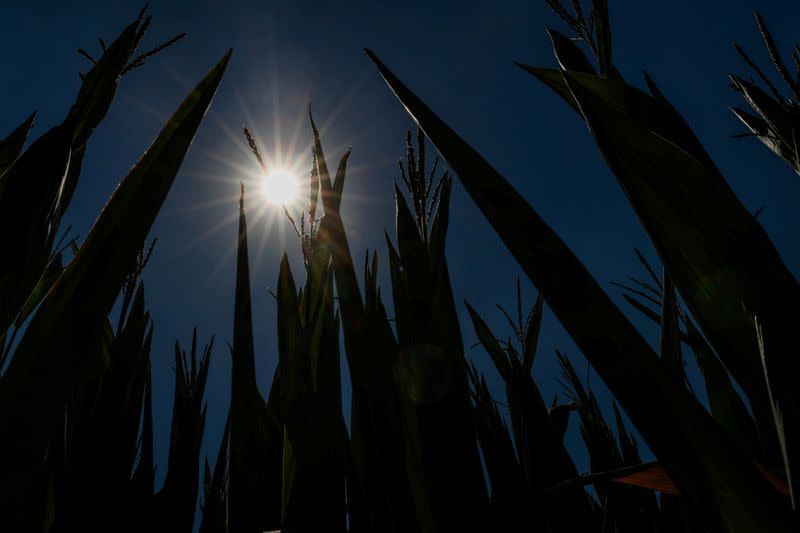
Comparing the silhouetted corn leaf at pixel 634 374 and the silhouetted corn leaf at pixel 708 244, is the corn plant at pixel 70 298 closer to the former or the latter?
the silhouetted corn leaf at pixel 634 374

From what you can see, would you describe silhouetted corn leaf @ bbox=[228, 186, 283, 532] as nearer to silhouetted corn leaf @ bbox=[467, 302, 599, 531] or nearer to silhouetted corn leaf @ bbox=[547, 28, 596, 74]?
silhouetted corn leaf @ bbox=[467, 302, 599, 531]

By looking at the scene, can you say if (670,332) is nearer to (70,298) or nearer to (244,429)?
(244,429)

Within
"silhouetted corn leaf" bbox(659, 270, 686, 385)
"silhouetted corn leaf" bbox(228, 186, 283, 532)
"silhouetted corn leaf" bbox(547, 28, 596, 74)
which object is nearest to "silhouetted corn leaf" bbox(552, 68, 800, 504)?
"silhouetted corn leaf" bbox(547, 28, 596, 74)

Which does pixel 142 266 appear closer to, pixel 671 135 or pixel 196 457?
pixel 196 457

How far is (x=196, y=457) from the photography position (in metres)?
1.49

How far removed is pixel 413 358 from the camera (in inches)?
34.6

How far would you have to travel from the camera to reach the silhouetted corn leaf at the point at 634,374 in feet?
1.38

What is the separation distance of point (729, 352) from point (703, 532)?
0.86m

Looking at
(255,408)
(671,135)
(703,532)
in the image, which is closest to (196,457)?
(255,408)

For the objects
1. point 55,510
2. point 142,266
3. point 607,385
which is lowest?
point 607,385

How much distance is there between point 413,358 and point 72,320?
1.67 feet

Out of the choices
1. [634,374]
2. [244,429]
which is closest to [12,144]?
[244,429]

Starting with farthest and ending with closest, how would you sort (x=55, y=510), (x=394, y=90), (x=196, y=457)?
1. (x=196, y=457)
2. (x=55, y=510)
3. (x=394, y=90)

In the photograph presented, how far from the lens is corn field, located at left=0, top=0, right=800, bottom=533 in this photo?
Result: 18.4 inches
